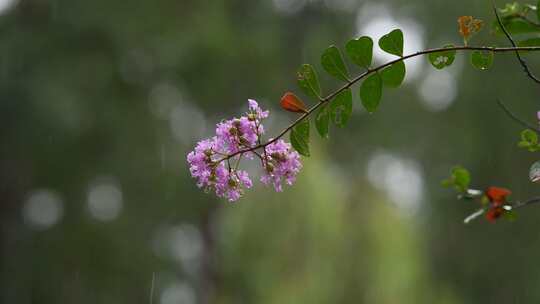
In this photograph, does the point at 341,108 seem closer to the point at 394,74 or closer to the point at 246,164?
the point at 394,74

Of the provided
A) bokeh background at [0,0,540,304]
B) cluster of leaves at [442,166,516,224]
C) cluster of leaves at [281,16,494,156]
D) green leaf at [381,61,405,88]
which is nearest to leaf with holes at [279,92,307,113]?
cluster of leaves at [281,16,494,156]

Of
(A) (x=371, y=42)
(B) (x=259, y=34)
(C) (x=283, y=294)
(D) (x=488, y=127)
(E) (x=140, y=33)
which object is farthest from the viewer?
(B) (x=259, y=34)

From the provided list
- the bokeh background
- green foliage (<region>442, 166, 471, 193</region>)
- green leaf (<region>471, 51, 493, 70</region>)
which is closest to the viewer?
green leaf (<region>471, 51, 493, 70</region>)

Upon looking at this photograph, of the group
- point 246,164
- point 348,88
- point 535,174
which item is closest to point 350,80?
point 348,88

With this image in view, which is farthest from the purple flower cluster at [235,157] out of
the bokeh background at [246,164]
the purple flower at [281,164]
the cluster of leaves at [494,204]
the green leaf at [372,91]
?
the bokeh background at [246,164]

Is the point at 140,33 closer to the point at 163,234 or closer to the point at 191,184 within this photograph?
the point at 191,184

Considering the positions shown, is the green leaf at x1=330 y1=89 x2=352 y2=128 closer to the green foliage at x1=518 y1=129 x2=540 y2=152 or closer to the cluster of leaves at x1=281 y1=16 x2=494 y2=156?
the cluster of leaves at x1=281 y1=16 x2=494 y2=156

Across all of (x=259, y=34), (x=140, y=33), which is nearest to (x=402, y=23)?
(x=259, y=34)
